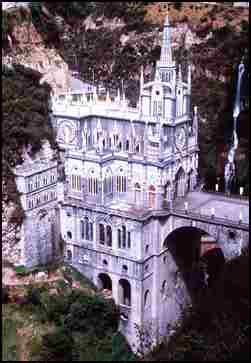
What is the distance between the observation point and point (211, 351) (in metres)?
26.4

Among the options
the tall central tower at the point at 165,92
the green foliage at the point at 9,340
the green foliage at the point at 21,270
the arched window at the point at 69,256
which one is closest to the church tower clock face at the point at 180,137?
the tall central tower at the point at 165,92

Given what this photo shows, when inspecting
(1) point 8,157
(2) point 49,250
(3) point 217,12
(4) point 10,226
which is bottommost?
(2) point 49,250

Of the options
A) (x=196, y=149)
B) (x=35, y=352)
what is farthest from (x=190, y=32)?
(x=35, y=352)

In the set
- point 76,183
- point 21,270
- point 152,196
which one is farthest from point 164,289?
point 21,270

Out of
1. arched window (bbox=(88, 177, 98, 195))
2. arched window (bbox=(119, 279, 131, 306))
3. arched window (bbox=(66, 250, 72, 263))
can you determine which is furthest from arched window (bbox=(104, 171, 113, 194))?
arched window (bbox=(119, 279, 131, 306))

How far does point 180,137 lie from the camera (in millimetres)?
45719

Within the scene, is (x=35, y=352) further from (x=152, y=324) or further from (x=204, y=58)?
(x=204, y=58)

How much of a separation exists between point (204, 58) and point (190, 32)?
729cm

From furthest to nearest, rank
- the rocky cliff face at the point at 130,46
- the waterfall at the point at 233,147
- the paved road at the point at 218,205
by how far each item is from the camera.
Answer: the rocky cliff face at the point at 130,46 → the waterfall at the point at 233,147 → the paved road at the point at 218,205

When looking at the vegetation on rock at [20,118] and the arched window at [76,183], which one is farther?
the arched window at [76,183]

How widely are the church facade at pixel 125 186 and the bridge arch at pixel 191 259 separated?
51.6 inches

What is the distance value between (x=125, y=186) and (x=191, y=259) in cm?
1086

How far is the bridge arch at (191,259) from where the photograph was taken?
157 ft

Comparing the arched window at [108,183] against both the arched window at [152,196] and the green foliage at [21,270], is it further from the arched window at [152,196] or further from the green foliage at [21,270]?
the green foliage at [21,270]
